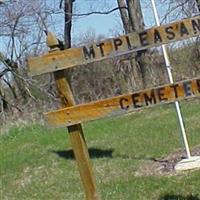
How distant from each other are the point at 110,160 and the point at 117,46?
16.0ft

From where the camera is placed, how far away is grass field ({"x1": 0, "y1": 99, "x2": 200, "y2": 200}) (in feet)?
25.1

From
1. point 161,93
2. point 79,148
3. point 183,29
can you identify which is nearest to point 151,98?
point 161,93

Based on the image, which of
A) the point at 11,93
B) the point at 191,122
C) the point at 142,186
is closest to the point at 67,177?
the point at 142,186

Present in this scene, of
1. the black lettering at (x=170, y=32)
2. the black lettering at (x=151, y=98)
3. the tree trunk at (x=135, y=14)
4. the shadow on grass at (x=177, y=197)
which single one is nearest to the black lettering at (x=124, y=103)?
the black lettering at (x=151, y=98)

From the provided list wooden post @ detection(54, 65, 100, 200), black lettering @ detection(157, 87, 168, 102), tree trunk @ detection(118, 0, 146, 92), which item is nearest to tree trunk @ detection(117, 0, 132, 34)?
tree trunk @ detection(118, 0, 146, 92)

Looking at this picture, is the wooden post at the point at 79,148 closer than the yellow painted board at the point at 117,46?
No

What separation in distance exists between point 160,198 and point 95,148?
4439 millimetres

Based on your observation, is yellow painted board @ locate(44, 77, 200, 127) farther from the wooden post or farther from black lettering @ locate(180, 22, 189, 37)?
black lettering @ locate(180, 22, 189, 37)

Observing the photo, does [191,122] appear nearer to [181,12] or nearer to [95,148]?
[95,148]

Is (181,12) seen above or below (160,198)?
above

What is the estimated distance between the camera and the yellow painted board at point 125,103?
5.12m

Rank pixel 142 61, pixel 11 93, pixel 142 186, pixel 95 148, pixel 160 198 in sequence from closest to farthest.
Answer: pixel 160 198
pixel 142 186
pixel 95 148
pixel 142 61
pixel 11 93

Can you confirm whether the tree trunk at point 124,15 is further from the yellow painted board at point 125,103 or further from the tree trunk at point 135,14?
the yellow painted board at point 125,103

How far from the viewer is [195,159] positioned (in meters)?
8.41
